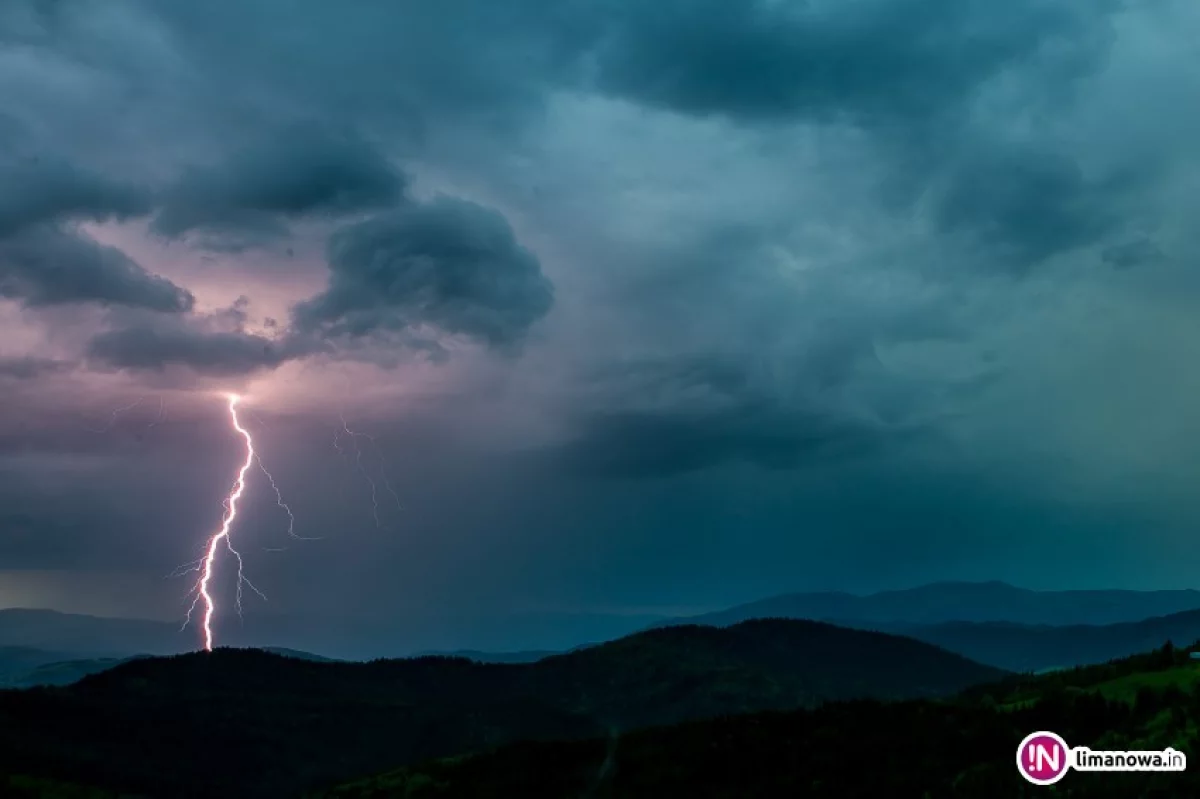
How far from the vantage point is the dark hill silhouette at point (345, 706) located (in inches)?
4218

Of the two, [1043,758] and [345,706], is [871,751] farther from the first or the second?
[345,706]

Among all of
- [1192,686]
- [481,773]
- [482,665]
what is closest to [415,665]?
[482,665]

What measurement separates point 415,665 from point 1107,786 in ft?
549

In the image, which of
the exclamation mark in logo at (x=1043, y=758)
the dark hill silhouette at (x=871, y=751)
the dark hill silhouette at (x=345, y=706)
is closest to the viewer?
the exclamation mark in logo at (x=1043, y=758)

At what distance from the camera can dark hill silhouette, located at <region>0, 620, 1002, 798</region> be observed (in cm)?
10712

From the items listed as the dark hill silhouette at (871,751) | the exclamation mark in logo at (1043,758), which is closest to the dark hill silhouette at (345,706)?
the dark hill silhouette at (871,751)

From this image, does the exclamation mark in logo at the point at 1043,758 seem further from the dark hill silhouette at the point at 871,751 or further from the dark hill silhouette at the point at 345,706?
the dark hill silhouette at the point at 345,706

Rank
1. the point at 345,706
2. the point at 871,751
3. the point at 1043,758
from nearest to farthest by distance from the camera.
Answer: the point at 1043,758
the point at 871,751
the point at 345,706

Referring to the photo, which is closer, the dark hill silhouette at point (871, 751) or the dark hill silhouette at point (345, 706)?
the dark hill silhouette at point (871, 751)

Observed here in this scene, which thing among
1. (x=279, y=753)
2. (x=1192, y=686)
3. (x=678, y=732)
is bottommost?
(x=279, y=753)

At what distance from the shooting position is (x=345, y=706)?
148375 mm

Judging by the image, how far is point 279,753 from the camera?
126688 millimetres

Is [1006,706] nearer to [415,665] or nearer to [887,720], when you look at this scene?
[887,720]

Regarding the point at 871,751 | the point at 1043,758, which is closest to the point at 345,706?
the point at 871,751
